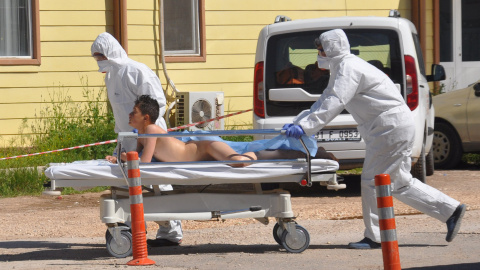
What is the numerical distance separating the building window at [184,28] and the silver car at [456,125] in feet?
12.6

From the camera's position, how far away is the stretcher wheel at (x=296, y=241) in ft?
26.8

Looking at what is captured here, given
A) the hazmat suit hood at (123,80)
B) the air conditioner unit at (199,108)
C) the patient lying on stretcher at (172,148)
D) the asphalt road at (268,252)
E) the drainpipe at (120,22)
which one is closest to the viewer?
the asphalt road at (268,252)

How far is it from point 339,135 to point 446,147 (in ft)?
13.5

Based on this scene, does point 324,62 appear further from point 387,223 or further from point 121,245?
point 387,223

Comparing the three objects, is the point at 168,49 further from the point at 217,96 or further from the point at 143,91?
the point at 143,91

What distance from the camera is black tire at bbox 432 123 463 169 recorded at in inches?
586

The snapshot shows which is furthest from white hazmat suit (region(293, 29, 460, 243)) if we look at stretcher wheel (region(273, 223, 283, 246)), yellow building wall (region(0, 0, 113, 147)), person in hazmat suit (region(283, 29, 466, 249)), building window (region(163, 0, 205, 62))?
building window (region(163, 0, 205, 62))

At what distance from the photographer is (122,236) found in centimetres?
809

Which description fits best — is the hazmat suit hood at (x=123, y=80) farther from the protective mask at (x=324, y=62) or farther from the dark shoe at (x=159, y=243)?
the protective mask at (x=324, y=62)

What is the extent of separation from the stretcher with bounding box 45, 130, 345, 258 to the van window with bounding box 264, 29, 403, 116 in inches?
131

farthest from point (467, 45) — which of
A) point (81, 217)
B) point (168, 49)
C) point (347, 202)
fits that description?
point (81, 217)

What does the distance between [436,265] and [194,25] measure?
31.2 feet

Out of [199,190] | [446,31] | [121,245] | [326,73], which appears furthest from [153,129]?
[446,31]

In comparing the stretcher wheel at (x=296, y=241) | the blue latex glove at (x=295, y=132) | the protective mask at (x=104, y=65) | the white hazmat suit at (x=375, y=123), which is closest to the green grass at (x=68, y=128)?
the protective mask at (x=104, y=65)
